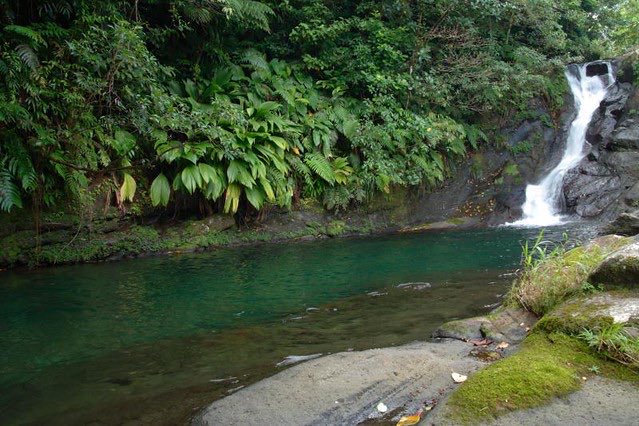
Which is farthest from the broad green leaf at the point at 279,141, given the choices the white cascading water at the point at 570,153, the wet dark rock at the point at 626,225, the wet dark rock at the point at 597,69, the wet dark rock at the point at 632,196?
the wet dark rock at the point at 597,69

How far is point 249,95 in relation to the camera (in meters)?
11.4

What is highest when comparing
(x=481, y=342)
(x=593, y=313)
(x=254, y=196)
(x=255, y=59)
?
(x=255, y=59)

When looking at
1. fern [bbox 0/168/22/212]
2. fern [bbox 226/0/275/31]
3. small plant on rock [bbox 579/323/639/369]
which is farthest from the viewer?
fern [bbox 226/0/275/31]

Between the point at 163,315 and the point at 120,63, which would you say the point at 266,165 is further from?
the point at 163,315

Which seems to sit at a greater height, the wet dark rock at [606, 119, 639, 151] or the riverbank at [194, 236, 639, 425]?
the wet dark rock at [606, 119, 639, 151]

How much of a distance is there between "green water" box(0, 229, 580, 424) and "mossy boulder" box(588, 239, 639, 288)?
1.54 m

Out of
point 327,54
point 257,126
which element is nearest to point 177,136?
point 257,126

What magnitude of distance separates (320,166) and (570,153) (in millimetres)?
8986

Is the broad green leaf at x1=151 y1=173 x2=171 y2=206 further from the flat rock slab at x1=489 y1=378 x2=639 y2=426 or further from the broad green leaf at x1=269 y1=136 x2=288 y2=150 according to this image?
the flat rock slab at x1=489 y1=378 x2=639 y2=426

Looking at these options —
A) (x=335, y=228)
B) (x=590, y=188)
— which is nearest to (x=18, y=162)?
(x=335, y=228)

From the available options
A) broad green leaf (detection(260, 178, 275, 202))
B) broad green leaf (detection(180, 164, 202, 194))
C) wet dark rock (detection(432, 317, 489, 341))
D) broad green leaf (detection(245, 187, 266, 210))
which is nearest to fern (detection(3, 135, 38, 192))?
broad green leaf (detection(180, 164, 202, 194))

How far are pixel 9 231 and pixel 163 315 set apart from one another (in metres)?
5.01

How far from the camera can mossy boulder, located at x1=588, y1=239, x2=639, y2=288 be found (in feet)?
11.7

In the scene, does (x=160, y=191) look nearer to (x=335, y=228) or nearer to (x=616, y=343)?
(x=335, y=228)
